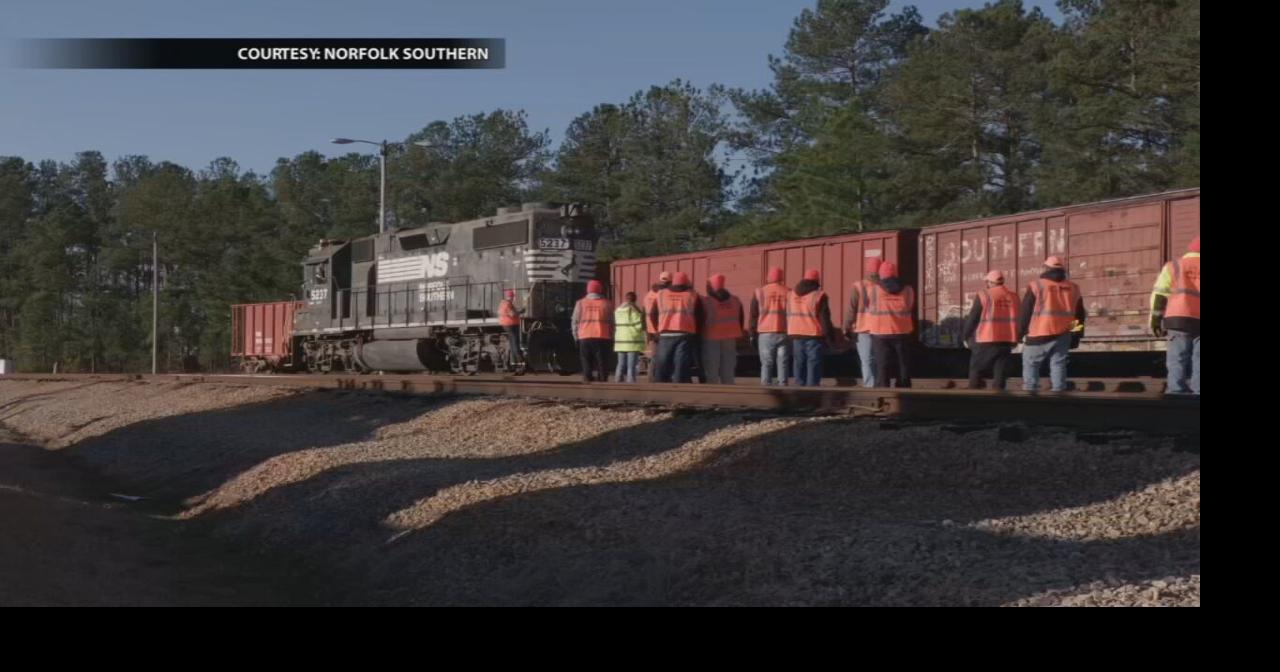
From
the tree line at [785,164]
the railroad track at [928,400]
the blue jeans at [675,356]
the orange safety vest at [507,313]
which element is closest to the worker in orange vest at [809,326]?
the railroad track at [928,400]

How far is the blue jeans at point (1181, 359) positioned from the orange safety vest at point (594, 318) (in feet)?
27.5

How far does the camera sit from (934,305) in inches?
762

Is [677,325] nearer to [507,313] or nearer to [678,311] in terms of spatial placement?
[678,311]

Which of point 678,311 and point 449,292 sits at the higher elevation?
point 449,292

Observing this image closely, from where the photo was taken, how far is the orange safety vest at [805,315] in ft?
47.1

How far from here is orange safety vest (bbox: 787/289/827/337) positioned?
14.3 meters

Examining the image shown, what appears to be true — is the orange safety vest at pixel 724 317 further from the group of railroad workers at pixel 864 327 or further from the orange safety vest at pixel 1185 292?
the orange safety vest at pixel 1185 292

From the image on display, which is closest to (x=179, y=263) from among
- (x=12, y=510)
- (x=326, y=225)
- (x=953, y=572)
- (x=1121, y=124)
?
(x=326, y=225)

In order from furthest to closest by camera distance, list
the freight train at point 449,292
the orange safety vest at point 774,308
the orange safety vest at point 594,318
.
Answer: the freight train at point 449,292 < the orange safety vest at point 594,318 < the orange safety vest at point 774,308

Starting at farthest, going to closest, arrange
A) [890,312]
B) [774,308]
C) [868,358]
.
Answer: [774,308], [868,358], [890,312]

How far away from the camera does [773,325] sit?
15.0m

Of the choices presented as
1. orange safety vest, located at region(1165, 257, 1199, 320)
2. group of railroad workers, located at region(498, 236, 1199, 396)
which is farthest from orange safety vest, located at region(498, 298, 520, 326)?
orange safety vest, located at region(1165, 257, 1199, 320)

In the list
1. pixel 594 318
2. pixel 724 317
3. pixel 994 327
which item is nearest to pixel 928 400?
pixel 994 327

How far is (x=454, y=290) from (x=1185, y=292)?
1723 centimetres
